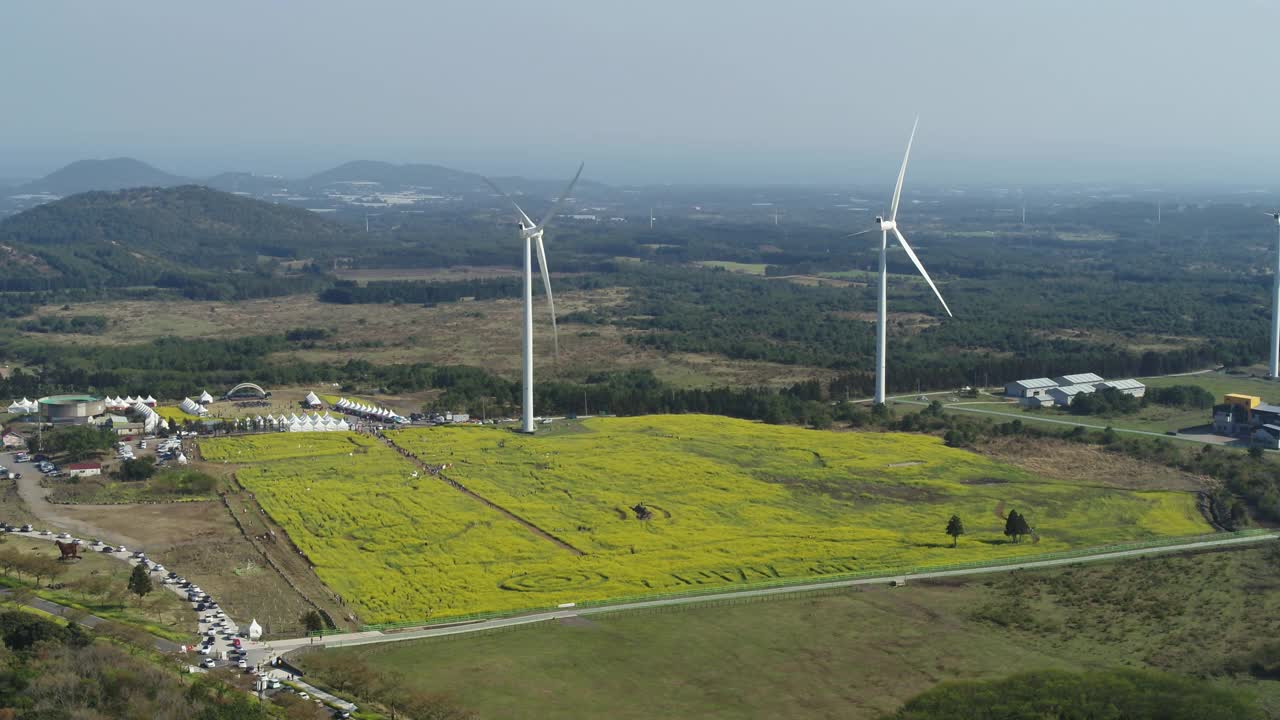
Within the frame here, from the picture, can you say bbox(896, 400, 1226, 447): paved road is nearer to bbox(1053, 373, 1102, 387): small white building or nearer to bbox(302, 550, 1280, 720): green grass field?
bbox(1053, 373, 1102, 387): small white building

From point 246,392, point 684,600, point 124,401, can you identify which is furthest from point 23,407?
point 684,600

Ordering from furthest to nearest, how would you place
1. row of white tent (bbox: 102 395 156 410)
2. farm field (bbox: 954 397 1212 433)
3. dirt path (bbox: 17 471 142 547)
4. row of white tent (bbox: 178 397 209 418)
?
row of white tent (bbox: 178 397 209 418) → row of white tent (bbox: 102 395 156 410) → farm field (bbox: 954 397 1212 433) → dirt path (bbox: 17 471 142 547)

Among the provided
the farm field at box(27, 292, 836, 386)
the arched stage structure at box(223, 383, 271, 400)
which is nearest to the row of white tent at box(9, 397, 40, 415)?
the farm field at box(27, 292, 836, 386)

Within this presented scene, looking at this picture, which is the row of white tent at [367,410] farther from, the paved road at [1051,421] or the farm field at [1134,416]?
the farm field at [1134,416]

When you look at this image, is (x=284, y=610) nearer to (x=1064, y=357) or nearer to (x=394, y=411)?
(x=394, y=411)

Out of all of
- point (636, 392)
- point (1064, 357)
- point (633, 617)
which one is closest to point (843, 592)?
point (633, 617)

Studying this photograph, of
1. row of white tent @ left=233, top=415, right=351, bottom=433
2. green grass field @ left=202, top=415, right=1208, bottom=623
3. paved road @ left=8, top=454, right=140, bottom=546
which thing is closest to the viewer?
green grass field @ left=202, top=415, right=1208, bottom=623

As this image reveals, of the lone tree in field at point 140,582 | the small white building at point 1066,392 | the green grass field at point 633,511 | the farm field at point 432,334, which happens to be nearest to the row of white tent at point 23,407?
the farm field at point 432,334

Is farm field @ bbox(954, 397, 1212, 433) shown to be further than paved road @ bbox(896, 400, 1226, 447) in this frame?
Yes
